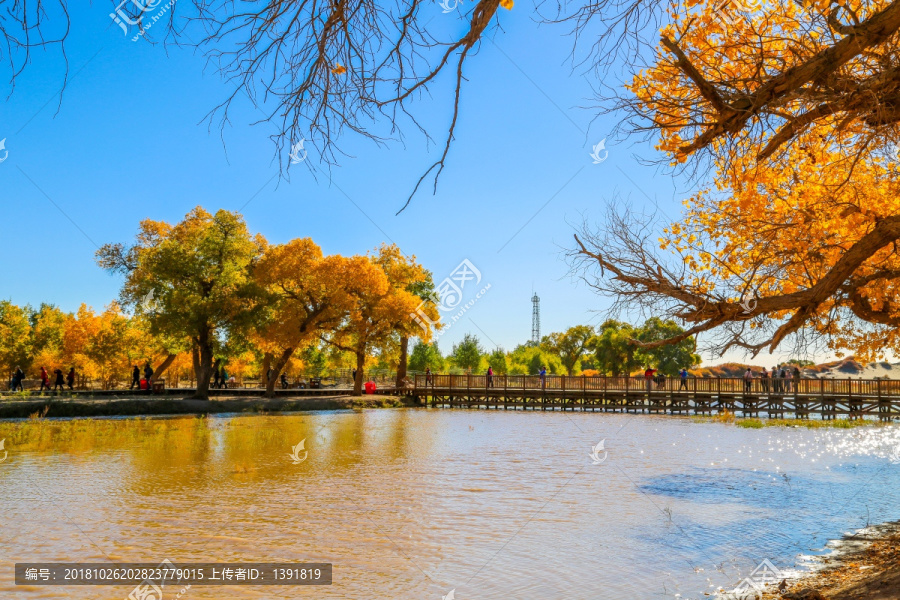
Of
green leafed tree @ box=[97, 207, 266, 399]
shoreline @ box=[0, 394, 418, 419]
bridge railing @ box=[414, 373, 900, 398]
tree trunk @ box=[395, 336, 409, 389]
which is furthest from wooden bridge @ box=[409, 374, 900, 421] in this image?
green leafed tree @ box=[97, 207, 266, 399]

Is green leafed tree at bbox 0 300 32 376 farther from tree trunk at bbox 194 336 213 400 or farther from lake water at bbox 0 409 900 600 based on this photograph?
lake water at bbox 0 409 900 600

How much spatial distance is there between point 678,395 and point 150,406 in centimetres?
2515

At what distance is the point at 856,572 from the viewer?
5727 mm

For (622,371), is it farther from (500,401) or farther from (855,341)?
(855,341)

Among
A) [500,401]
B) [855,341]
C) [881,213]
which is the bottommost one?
[500,401]

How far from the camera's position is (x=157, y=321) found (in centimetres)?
2902

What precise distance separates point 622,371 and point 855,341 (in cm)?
5841

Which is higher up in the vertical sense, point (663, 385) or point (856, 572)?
point (663, 385)

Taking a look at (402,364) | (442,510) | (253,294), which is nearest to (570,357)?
(402,364)

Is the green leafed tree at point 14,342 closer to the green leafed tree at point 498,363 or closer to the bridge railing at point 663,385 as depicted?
the bridge railing at point 663,385

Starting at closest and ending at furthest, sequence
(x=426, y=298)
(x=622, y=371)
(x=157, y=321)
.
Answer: (x=157, y=321)
(x=426, y=298)
(x=622, y=371)

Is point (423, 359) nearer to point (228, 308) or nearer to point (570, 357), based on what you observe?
point (570, 357)

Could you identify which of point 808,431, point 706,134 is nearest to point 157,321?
point 808,431

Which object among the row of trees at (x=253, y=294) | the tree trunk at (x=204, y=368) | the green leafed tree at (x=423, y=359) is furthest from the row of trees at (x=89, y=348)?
the green leafed tree at (x=423, y=359)
